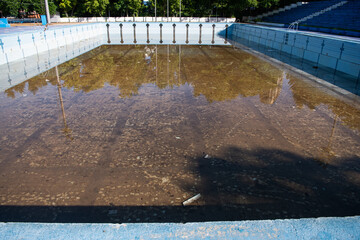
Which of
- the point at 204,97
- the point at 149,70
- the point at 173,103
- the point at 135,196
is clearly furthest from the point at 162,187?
the point at 149,70

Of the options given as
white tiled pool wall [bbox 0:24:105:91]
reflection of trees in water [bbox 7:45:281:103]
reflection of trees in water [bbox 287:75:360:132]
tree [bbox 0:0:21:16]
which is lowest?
reflection of trees in water [bbox 287:75:360:132]

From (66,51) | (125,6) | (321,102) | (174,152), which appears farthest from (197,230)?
(125,6)

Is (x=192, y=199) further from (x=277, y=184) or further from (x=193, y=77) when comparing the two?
(x=193, y=77)

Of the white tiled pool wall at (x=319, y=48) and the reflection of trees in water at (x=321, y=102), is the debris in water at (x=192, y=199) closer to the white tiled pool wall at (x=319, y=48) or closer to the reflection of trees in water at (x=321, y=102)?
the reflection of trees in water at (x=321, y=102)

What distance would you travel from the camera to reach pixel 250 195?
3488mm

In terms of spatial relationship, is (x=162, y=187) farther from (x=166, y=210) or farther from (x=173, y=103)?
(x=173, y=103)

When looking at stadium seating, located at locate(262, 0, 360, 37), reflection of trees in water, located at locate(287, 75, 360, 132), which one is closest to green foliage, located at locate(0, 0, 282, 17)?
stadium seating, located at locate(262, 0, 360, 37)

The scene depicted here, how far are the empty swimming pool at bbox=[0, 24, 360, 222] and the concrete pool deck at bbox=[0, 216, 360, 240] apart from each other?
113 centimetres

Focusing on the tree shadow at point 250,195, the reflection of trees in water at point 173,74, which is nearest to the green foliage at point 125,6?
the reflection of trees in water at point 173,74

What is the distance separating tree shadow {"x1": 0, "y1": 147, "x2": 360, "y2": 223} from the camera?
308 cm

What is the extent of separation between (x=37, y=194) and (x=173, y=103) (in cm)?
427

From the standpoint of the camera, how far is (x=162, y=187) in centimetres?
364

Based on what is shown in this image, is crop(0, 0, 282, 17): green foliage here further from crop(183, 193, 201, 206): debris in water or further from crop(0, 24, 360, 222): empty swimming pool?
crop(183, 193, 201, 206): debris in water

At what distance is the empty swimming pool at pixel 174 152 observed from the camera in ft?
10.8
